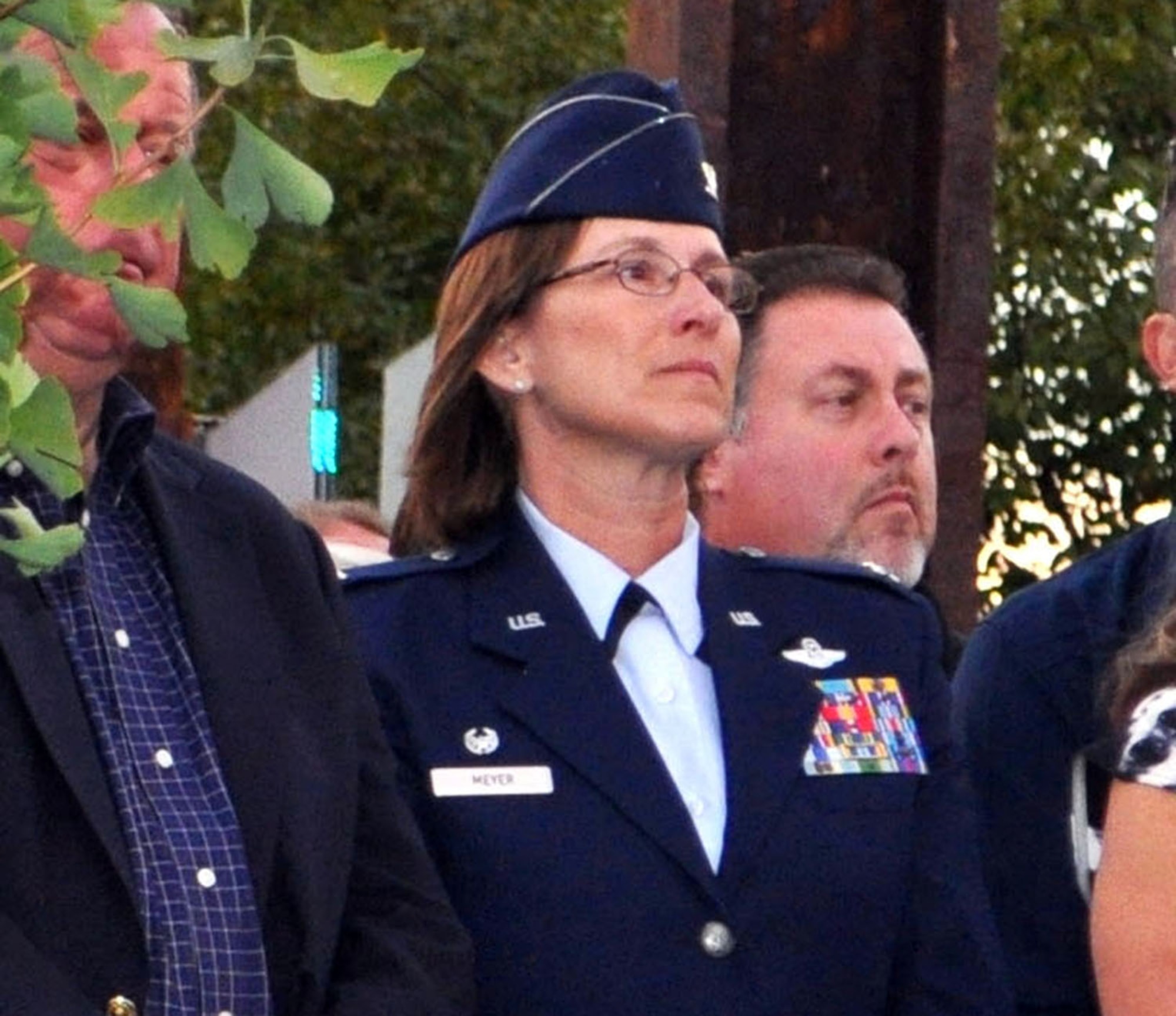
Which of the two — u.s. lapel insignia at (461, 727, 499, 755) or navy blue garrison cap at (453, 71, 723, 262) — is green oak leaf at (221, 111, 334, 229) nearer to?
u.s. lapel insignia at (461, 727, 499, 755)

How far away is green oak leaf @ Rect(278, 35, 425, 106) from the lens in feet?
4.27

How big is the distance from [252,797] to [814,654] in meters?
0.88

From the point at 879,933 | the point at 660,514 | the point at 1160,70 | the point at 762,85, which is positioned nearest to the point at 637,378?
the point at 660,514

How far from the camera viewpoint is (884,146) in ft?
15.8

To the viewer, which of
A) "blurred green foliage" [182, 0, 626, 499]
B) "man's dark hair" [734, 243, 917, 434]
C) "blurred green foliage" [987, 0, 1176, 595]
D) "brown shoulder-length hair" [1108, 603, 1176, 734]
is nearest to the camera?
"brown shoulder-length hair" [1108, 603, 1176, 734]

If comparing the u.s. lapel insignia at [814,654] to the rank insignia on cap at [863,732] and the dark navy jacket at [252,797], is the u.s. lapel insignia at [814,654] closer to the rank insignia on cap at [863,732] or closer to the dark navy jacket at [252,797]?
the rank insignia on cap at [863,732]

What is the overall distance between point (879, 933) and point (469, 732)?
471 millimetres

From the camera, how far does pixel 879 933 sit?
300 centimetres

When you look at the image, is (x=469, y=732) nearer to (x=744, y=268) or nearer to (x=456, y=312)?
(x=456, y=312)

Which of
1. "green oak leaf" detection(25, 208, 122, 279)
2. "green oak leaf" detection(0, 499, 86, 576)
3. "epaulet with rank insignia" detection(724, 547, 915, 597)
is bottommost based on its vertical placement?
"epaulet with rank insignia" detection(724, 547, 915, 597)

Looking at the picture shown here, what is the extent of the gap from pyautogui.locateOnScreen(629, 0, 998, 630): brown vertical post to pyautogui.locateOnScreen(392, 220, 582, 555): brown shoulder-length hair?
1351mm

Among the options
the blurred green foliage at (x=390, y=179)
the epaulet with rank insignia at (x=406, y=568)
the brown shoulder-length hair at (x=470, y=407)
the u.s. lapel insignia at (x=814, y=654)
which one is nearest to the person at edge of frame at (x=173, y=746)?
the epaulet with rank insignia at (x=406, y=568)

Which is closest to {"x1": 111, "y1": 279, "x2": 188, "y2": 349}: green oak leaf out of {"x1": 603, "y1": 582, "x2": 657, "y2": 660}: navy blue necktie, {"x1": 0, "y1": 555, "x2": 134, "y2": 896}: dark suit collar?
{"x1": 0, "y1": 555, "x2": 134, "y2": 896}: dark suit collar

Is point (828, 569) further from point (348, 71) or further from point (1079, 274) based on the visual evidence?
point (1079, 274)
